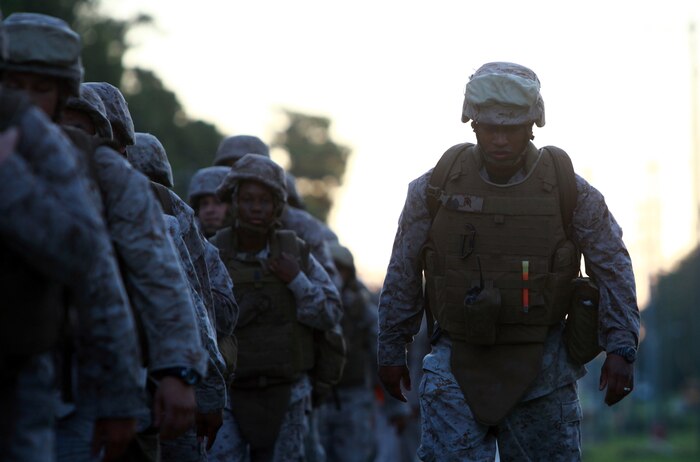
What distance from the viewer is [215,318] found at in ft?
26.6

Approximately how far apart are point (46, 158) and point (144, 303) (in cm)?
86

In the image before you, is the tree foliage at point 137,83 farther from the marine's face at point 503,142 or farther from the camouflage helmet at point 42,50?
the camouflage helmet at point 42,50

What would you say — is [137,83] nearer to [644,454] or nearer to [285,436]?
[644,454]

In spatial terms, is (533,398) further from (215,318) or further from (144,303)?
(144,303)

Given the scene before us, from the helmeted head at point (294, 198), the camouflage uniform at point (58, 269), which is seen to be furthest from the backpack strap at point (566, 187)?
the helmeted head at point (294, 198)

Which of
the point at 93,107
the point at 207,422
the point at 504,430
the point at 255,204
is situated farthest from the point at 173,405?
the point at 255,204

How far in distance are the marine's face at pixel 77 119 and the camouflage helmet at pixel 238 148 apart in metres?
5.33

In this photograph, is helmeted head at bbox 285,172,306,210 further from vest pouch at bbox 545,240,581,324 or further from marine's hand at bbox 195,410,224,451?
marine's hand at bbox 195,410,224,451

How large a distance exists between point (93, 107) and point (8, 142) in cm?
229

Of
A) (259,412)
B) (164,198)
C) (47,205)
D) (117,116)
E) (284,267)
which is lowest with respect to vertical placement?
(259,412)

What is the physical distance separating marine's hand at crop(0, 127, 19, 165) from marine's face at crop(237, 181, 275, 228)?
5.51 m

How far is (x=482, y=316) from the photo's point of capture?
7934 mm

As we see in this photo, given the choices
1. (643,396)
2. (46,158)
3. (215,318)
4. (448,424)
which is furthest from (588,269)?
(643,396)

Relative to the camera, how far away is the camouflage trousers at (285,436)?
9.96m
